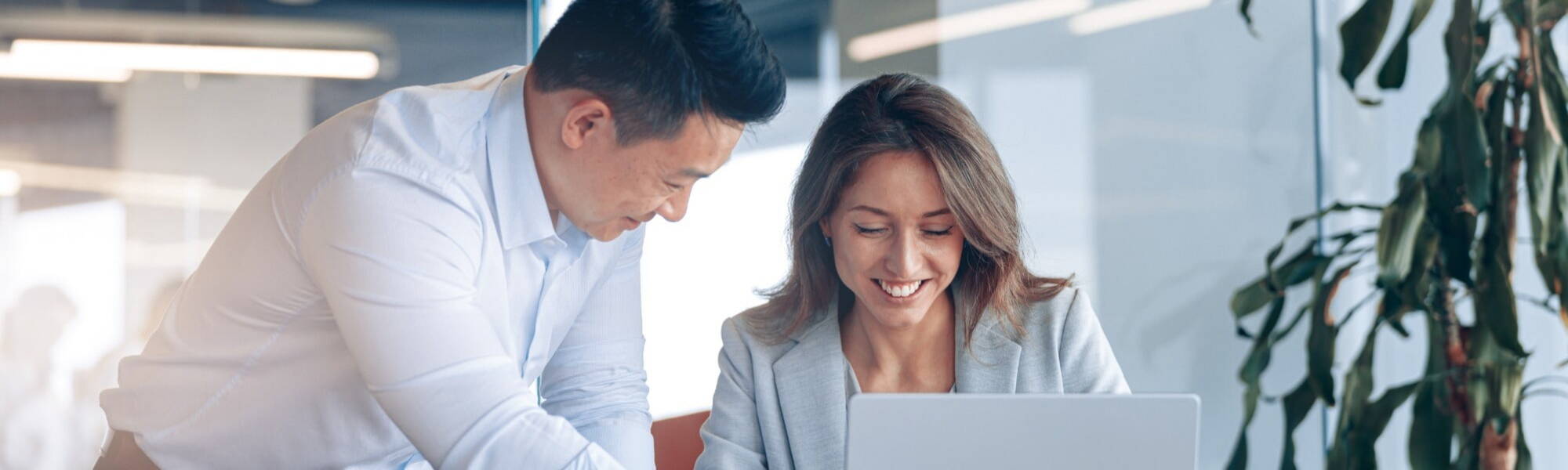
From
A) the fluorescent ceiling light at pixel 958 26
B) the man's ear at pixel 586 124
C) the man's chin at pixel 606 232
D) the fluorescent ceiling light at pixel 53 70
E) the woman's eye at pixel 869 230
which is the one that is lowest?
the woman's eye at pixel 869 230

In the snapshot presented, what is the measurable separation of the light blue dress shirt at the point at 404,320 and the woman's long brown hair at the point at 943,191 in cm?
34

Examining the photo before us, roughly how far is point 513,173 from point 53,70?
7.19ft

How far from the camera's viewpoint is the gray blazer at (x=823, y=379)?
6.23 feet

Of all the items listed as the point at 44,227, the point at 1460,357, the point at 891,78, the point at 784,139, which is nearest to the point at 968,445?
the point at 891,78

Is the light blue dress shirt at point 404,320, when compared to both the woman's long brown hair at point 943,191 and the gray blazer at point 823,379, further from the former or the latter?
the woman's long brown hair at point 943,191

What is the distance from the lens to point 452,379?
1.26 meters

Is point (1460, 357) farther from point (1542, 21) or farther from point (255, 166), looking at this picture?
point (255, 166)

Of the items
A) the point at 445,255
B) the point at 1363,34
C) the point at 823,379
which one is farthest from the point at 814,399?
the point at 1363,34

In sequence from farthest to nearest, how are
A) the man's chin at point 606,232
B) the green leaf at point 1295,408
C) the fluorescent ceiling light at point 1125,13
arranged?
1. the fluorescent ceiling light at point 1125,13
2. the green leaf at point 1295,408
3. the man's chin at point 606,232

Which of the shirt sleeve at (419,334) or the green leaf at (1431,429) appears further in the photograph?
the green leaf at (1431,429)

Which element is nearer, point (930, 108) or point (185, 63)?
point (930, 108)

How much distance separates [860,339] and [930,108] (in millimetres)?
400

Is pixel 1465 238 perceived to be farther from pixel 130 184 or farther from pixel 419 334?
pixel 130 184

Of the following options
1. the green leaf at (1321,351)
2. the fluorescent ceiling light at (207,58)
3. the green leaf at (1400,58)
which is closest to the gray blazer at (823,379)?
the green leaf at (1321,351)
